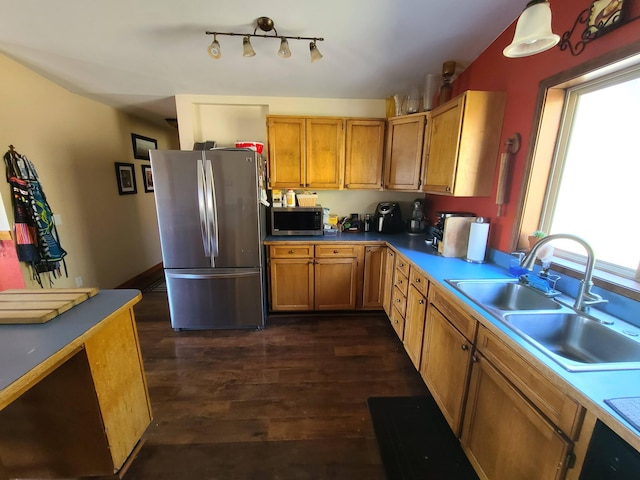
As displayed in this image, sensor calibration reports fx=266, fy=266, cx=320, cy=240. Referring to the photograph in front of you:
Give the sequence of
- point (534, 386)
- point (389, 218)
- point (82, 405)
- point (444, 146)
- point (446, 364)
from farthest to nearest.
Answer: point (389, 218) < point (444, 146) < point (446, 364) < point (82, 405) < point (534, 386)

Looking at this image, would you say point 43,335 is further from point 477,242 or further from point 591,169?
point 591,169

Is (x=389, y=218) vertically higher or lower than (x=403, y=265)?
higher

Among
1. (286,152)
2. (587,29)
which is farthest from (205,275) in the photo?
(587,29)

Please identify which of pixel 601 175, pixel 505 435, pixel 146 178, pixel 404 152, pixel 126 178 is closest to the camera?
pixel 505 435

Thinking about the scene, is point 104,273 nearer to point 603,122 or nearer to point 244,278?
point 244,278

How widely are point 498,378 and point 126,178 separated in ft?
15.0

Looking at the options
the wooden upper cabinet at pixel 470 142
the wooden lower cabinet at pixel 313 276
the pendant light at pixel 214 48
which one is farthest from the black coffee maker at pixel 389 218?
the pendant light at pixel 214 48

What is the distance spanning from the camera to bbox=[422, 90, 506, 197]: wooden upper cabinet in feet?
6.30

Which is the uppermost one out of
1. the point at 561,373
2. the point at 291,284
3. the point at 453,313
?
the point at 561,373

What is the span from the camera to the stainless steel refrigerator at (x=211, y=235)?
7.62 ft

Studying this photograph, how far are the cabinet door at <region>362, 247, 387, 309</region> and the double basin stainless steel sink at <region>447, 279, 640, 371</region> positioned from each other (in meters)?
1.21

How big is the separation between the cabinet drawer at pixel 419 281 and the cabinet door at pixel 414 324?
3 centimetres

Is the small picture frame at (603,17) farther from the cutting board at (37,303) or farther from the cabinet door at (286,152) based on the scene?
the cutting board at (37,303)

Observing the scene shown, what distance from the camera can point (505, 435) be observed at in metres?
1.11
